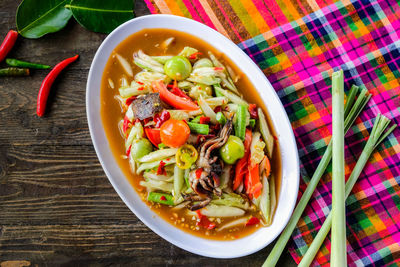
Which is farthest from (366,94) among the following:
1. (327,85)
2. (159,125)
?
(159,125)

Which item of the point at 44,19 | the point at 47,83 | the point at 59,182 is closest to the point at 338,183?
the point at 59,182

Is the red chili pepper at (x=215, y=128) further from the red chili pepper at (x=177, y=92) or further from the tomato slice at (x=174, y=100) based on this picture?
the red chili pepper at (x=177, y=92)

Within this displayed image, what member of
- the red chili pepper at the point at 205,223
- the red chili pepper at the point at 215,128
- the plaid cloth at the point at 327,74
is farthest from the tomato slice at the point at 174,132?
the plaid cloth at the point at 327,74

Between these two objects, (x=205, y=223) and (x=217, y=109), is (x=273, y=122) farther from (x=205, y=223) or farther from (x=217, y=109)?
(x=205, y=223)

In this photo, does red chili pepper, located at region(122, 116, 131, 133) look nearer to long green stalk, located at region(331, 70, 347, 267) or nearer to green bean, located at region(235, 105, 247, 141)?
green bean, located at region(235, 105, 247, 141)

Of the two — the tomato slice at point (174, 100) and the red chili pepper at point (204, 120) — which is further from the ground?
the tomato slice at point (174, 100)
